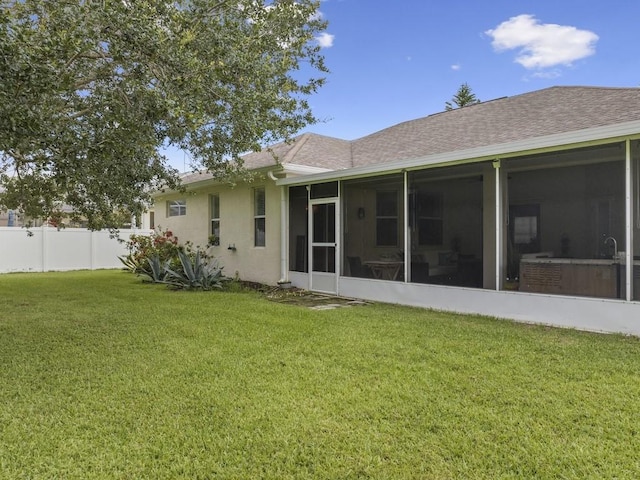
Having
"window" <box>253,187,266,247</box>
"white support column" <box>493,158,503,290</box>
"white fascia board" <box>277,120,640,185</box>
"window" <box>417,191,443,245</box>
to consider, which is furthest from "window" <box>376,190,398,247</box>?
"window" <box>253,187,266,247</box>

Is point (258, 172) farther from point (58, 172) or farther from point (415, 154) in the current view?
point (58, 172)

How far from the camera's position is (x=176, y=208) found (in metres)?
17.1

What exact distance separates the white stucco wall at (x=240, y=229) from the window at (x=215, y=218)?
120mm

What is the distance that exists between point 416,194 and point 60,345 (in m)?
6.62

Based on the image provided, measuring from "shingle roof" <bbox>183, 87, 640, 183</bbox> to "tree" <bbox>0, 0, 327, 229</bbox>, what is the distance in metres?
2.70

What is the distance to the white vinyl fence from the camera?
16.5m

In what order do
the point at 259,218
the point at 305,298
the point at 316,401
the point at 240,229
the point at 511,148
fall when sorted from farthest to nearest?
1. the point at 240,229
2. the point at 259,218
3. the point at 305,298
4. the point at 511,148
5. the point at 316,401

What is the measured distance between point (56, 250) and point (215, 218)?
765 centimetres

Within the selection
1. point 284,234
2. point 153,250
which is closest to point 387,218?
point 284,234

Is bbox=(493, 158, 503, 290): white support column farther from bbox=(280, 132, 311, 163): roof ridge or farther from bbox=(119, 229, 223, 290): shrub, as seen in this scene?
bbox=(119, 229, 223, 290): shrub

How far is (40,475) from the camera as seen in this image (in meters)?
2.76

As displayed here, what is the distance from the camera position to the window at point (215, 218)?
14.2 metres

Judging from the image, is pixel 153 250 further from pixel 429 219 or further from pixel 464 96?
pixel 464 96

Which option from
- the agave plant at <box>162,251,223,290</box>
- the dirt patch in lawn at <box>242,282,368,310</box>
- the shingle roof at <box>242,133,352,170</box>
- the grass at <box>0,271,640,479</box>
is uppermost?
the shingle roof at <box>242,133,352,170</box>
